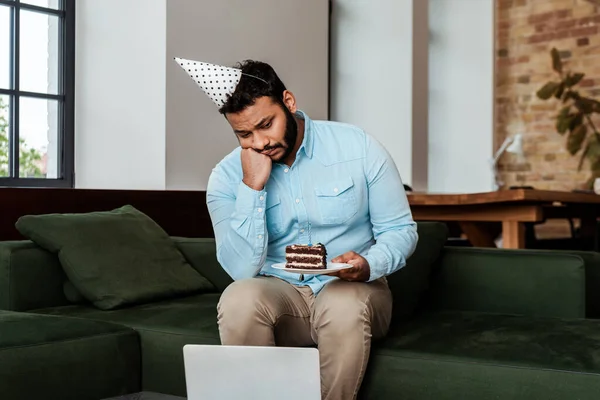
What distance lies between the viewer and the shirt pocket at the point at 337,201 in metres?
2.31

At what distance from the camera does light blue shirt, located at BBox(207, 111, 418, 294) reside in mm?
2279

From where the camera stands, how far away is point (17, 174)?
156 inches

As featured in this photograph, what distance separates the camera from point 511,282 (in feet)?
9.16

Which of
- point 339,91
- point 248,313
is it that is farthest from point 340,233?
point 339,91

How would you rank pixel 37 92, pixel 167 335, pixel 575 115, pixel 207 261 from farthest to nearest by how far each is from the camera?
1. pixel 575 115
2. pixel 37 92
3. pixel 207 261
4. pixel 167 335

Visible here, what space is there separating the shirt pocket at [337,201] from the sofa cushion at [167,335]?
1.65 ft

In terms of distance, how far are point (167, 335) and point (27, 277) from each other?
658 millimetres

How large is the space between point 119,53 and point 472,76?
3.98 m

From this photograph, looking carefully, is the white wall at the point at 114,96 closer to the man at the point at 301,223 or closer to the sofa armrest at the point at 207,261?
the sofa armrest at the point at 207,261

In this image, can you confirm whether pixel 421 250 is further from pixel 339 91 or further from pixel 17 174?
pixel 339 91

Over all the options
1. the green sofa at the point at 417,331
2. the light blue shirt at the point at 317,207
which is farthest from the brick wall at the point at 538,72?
the light blue shirt at the point at 317,207

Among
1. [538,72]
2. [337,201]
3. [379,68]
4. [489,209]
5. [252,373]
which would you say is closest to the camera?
[252,373]

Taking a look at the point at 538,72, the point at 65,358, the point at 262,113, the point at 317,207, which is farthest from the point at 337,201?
the point at 538,72

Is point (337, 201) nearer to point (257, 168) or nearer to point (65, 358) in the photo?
point (257, 168)
